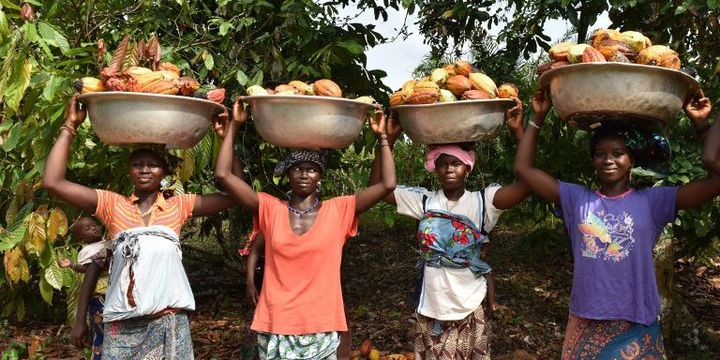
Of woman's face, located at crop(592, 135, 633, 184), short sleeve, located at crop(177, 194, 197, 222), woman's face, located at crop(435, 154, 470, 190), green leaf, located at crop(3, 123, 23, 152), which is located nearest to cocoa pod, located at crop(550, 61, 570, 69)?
woman's face, located at crop(592, 135, 633, 184)

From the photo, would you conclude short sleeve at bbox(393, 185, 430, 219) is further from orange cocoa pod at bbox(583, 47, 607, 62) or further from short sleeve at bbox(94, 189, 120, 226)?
short sleeve at bbox(94, 189, 120, 226)

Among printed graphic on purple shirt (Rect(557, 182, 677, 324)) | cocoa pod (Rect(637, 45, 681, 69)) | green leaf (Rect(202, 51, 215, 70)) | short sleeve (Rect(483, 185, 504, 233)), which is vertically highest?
green leaf (Rect(202, 51, 215, 70))

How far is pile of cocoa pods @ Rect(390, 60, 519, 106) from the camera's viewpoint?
8.36 feet

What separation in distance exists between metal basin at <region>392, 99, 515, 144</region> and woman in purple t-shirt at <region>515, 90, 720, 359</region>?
1.24ft

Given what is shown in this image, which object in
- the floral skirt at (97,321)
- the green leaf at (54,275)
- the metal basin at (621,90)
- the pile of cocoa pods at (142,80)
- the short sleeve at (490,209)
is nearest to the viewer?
the metal basin at (621,90)

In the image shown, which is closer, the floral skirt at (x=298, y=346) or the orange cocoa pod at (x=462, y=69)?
the floral skirt at (x=298, y=346)

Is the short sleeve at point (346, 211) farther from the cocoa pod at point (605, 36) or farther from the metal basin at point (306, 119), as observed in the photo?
the cocoa pod at point (605, 36)

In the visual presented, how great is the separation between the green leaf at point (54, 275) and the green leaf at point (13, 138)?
60cm

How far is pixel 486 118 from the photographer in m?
2.57

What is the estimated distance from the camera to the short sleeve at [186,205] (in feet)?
8.84

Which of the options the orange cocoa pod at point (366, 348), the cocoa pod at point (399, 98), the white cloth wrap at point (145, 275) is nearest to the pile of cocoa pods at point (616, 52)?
the cocoa pod at point (399, 98)

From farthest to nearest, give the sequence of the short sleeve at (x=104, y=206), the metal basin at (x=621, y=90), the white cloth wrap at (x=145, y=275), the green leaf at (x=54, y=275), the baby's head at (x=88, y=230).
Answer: the green leaf at (x=54, y=275)
the baby's head at (x=88, y=230)
the short sleeve at (x=104, y=206)
the white cloth wrap at (x=145, y=275)
the metal basin at (x=621, y=90)

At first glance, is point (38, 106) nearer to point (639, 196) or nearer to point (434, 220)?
point (434, 220)

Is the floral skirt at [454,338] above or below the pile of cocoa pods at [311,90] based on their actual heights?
below
